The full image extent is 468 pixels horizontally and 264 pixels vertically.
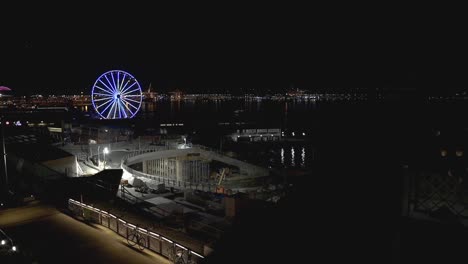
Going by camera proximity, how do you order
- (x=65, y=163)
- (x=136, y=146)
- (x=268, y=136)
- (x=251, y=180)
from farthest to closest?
(x=268, y=136), (x=136, y=146), (x=251, y=180), (x=65, y=163)

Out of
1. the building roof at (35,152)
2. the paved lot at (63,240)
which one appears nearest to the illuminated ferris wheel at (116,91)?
the building roof at (35,152)

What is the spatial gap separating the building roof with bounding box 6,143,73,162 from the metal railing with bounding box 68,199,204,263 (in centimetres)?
1023

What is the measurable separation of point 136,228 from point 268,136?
4742 centimetres

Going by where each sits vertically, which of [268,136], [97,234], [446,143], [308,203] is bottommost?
[268,136]

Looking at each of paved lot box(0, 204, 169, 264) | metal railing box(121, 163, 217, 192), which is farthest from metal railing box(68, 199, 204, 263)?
metal railing box(121, 163, 217, 192)

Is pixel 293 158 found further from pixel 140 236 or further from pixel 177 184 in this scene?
pixel 140 236

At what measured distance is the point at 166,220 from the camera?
10656mm

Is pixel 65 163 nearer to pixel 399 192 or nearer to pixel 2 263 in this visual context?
pixel 2 263

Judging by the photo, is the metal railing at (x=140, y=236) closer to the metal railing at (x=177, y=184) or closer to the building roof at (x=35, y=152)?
the building roof at (x=35, y=152)

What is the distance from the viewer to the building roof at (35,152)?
17.8 meters

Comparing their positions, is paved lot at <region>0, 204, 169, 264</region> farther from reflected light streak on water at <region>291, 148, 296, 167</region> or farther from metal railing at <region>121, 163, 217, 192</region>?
reflected light streak on water at <region>291, 148, 296, 167</region>

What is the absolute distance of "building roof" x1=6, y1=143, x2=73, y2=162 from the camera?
58.3ft

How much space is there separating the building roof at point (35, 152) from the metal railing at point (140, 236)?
403 inches

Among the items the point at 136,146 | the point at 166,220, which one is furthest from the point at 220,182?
the point at 166,220
